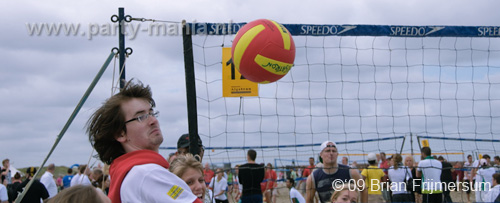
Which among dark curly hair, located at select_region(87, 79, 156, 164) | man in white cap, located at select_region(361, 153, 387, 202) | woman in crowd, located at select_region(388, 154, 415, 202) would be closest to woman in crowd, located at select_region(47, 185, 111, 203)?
dark curly hair, located at select_region(87, 79, 156, 164)

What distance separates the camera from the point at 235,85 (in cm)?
506

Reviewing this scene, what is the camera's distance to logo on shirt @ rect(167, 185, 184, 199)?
171 cm

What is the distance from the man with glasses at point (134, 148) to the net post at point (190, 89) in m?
2.38

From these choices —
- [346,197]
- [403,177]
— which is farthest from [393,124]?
[403,177]

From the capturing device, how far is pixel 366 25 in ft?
18.5

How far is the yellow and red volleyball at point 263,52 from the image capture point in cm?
436

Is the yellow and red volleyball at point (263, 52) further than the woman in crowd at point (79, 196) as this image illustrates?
Yes

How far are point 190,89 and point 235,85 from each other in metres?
0.50

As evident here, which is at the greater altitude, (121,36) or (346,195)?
(121,36)

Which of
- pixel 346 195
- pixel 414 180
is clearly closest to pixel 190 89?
pixel 346 195

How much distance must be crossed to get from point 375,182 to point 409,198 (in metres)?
1.12

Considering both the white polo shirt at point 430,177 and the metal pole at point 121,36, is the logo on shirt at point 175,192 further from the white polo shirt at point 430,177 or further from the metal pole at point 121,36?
the white polo shirt at point 430,177

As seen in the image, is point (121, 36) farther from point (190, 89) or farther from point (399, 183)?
point (399, 183)

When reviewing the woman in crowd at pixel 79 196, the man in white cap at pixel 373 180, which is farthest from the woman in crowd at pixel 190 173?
the man in white cap at pixel 373 180
